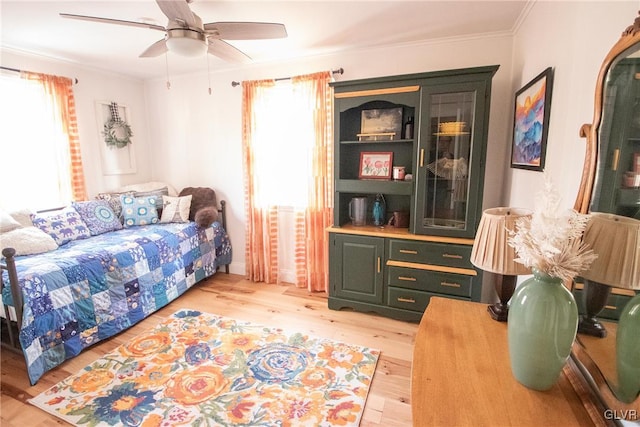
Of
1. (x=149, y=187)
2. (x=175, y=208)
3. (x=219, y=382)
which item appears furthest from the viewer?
(x=149, y=187)

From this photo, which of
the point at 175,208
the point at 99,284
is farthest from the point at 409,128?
the point at 99,284

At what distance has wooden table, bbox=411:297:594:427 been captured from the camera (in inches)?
31.0

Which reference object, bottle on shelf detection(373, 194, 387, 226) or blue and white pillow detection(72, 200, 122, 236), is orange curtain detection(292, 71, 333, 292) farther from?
blue and white pillow detection(72, 200, 122, 236)

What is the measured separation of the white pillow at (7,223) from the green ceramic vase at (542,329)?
344cm

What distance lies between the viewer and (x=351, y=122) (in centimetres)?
290

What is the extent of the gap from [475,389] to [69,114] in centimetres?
405

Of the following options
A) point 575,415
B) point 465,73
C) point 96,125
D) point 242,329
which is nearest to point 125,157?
point 96,125

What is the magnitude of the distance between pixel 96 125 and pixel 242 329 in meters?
2.84

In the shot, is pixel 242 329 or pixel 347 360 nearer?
pixel 347 360

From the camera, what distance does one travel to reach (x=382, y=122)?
276 cm

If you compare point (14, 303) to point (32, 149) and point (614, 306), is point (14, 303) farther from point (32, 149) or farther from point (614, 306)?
point (614, 306)

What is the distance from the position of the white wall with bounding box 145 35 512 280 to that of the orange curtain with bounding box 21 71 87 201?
3.02ft

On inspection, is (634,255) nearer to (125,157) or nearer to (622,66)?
(622,66)

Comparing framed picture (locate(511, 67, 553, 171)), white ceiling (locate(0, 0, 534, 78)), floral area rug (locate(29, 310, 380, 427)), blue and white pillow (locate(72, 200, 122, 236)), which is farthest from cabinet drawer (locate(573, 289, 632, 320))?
blue and white pillow (locate(72, 200, 122, 236))
